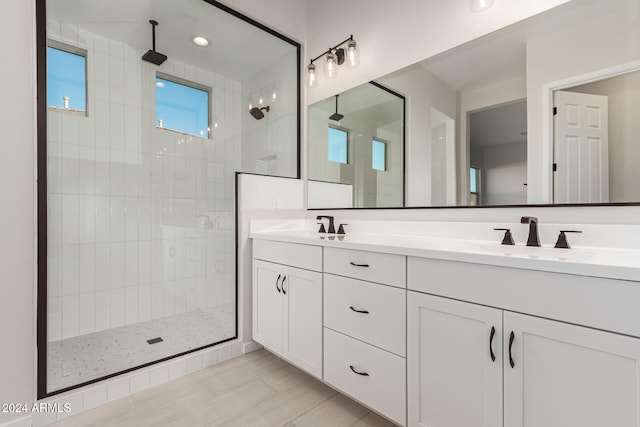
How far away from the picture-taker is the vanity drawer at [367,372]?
1.28 m

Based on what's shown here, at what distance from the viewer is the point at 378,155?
2090mm

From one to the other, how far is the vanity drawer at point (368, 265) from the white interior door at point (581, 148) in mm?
788

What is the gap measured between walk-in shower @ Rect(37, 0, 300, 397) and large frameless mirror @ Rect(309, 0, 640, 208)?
1.26m

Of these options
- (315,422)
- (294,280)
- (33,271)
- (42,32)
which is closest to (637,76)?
(294,280)

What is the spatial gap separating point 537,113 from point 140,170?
2.18 meters

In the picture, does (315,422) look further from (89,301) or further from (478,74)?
(478,74)

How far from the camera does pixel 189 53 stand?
203 centimetres

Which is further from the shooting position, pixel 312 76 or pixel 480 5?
pixel 312 76

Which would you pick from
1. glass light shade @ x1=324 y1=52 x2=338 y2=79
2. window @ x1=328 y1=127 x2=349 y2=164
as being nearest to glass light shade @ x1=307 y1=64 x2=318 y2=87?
glass light shade @ x1=324 y1=52 x2=338 y2=79

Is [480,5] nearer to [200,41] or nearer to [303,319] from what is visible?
[200,41]

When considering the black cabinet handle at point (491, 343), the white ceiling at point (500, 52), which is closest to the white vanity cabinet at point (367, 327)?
the black cabinet handle at point (491, 343)

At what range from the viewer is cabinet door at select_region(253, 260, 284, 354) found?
1931 millimetres

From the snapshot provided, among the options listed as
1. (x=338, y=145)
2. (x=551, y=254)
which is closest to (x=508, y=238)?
(x=551, y=254)

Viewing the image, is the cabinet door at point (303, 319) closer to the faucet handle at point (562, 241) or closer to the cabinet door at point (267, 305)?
the cabinet door at point (267, 305)
